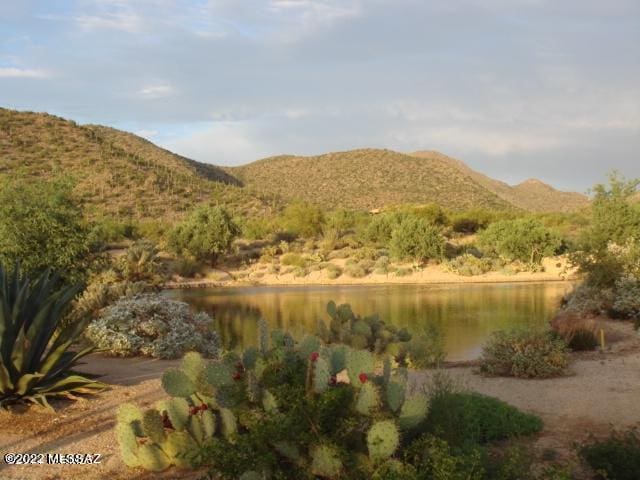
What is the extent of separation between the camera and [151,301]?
1576 centimetres

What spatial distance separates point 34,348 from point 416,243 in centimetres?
3649

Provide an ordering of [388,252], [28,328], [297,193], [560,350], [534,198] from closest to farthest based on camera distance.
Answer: [28,328]
[560,350]
[388,252]
[297,193]
[534,198]

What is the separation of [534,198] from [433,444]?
111353 mm

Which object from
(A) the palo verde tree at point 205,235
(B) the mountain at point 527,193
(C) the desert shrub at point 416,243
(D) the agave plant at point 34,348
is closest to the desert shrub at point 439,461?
(D) the agave plant at point 34,348

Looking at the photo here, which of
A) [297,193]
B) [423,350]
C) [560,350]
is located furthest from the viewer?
[297,193]

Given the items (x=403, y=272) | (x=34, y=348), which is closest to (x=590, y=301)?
(x=34, y=348)

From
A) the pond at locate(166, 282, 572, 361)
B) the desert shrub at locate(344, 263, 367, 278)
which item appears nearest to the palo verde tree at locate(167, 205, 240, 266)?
the pond at locate(166, 282, 572, 361)

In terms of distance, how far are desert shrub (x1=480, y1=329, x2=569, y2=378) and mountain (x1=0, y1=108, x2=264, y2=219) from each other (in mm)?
47819

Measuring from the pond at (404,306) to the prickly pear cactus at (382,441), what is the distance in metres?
10.7

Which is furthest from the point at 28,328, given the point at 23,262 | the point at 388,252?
the point at 388,252

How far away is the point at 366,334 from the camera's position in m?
14.8

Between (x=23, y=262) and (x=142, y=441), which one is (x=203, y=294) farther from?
(x=142, y=441)

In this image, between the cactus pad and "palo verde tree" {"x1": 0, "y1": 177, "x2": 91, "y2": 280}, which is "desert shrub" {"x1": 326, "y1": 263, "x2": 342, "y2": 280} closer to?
"palo verde tree" {"x1": 0, "y1": 177, "x2": 91, "y2": 280}

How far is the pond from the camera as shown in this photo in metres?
20.6
